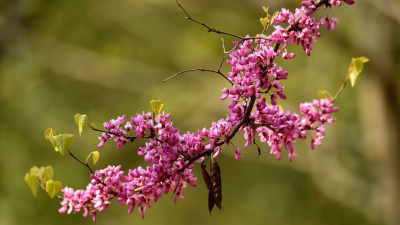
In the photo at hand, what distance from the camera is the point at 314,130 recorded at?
164 centimetres

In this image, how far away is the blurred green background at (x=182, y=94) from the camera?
6.37 metres

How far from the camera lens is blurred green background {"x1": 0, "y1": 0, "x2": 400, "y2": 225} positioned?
6371mm


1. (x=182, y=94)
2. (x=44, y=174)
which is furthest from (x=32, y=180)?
(x=182, y=94)

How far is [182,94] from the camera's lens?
831 cm

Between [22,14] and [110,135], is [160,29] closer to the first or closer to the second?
[22,14]

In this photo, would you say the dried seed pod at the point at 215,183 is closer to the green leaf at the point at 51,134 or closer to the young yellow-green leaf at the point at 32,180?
the green leaf at the point at 51,134

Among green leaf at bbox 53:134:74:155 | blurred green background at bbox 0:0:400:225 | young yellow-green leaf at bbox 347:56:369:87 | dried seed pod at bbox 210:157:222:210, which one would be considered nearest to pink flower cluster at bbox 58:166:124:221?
green leaf at bbox 53:134:74:155

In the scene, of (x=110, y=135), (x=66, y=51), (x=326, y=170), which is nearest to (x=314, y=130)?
(x=110, y=135)

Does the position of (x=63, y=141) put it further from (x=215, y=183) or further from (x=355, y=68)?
(x=355, y=68)

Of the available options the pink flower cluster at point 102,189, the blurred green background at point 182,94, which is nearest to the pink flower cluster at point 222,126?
the pink flower cluster at point 102,189

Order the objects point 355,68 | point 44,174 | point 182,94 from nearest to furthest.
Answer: point 355,68, point 44,174, point 182,94

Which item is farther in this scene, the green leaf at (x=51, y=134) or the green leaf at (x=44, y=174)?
the green leaf at (x=44, y=174)

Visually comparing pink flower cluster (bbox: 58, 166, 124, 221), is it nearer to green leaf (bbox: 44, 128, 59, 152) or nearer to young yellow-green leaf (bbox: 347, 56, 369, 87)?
green leaf (bbox: 44, 128, 59, 152)

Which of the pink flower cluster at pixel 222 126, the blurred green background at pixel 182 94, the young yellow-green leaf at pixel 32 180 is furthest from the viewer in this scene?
the blurred green background at pixel 182 94
